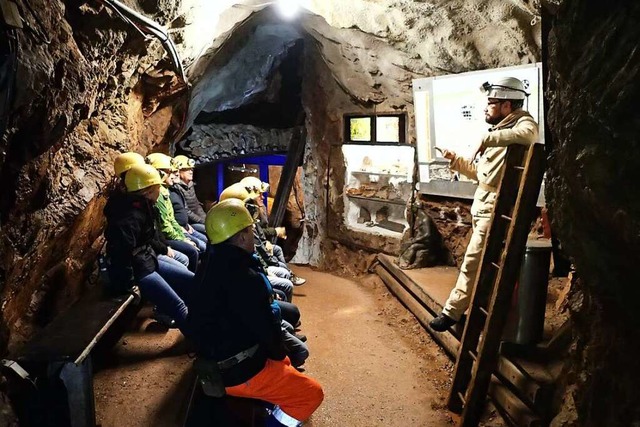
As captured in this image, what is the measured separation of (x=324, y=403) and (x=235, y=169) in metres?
10.8

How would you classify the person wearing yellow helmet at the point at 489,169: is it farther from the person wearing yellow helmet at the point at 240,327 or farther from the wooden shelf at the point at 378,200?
the wooden shelf at the point at 378,200

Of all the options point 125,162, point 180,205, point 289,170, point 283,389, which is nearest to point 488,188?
point 283,389

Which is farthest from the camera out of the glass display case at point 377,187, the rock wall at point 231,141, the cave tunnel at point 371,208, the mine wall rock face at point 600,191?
the rock wall at point 231,141

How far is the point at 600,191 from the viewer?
2.22 m

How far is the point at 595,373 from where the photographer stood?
99.5 inches

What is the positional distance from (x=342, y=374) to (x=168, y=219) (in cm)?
289

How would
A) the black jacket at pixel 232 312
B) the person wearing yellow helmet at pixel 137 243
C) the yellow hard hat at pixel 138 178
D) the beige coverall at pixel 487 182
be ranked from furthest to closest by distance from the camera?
the yellow hard hat at pixel 138 178
the person wearing yellow helmet at pixel 137 243
the beige coverall at pixel 487 182
the black jacket at pixel 232 312

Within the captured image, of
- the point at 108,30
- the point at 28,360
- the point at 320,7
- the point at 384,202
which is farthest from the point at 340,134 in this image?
the point at 28,360

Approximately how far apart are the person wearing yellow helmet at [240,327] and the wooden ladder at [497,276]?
4.65 ft

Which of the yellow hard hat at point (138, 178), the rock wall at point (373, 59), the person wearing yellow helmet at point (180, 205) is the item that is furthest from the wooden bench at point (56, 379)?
the rock wall at point (373, 59)

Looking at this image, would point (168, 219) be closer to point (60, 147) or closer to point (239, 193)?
point (239, 193)

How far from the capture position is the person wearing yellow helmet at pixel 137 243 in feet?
14.2

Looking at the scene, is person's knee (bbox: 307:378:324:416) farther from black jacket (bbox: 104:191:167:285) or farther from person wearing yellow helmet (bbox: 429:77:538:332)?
black jacket (bbox: 104:191:167:285)

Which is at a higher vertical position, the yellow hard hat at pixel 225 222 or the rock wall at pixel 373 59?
the rock wall at pixel 373 59
